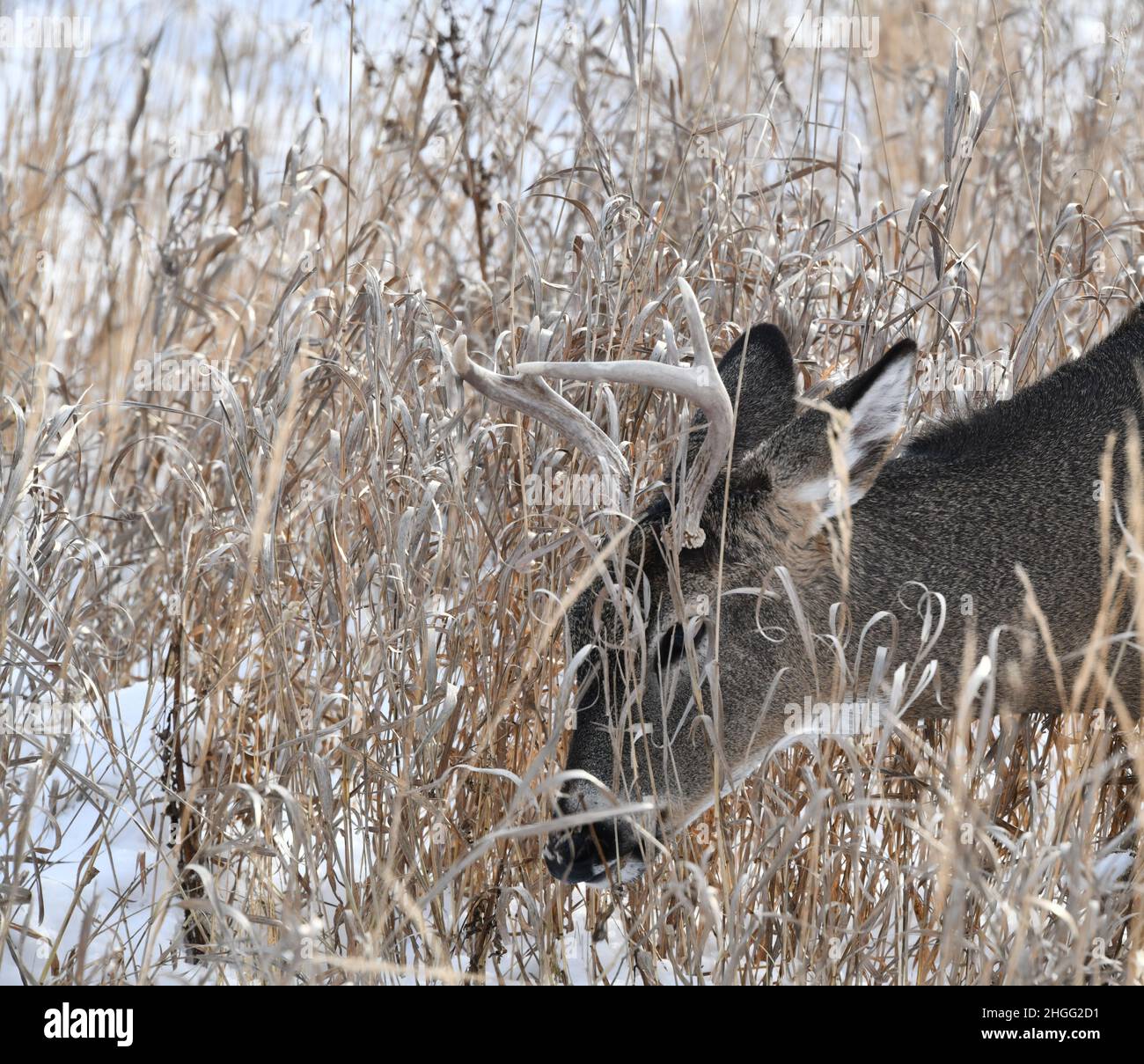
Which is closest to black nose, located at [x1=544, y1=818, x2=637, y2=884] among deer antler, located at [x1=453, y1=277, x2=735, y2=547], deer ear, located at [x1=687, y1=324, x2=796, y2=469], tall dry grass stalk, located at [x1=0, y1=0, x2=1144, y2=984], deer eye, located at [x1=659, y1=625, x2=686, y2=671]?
tall dry grass stalk, located at [x1=0, y1=0, x2=1144, y2=984]

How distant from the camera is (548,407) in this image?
2.69m

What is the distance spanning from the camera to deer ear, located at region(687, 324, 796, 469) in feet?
10.8

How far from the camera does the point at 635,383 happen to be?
2516mm

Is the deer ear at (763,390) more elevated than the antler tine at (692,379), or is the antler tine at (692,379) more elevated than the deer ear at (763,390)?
the deer ear at (763,390)

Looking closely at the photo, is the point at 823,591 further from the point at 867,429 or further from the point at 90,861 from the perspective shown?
the point at 90,861

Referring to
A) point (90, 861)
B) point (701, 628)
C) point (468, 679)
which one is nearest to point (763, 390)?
point (701, 628)

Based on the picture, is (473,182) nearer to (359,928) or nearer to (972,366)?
(972,366)

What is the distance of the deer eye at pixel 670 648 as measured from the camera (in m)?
3.03

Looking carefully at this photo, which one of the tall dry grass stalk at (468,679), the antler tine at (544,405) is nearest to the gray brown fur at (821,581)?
the tall dry grass stalk at (468,679)

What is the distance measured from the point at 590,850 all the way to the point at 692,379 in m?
1.03

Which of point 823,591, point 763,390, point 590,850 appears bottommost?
point 590,850

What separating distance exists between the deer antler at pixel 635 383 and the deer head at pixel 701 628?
0.03 feet

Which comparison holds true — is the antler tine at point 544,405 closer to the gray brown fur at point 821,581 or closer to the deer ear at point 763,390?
the gray brown fur at point 821,581
